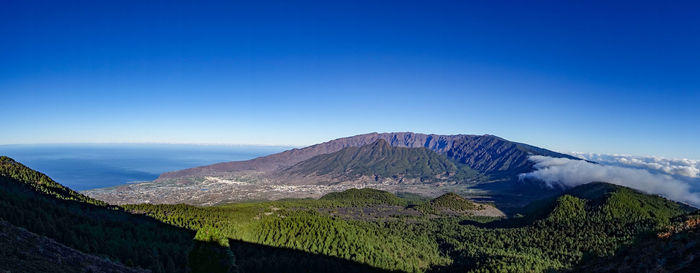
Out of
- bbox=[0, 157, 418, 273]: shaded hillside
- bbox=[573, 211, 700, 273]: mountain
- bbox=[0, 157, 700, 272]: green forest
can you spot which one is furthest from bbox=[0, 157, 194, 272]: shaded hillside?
bbox=[573, 211, 700, 273]: mountain

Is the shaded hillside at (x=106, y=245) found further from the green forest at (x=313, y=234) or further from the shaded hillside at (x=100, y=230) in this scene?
the green forest at (x=313, y=234)

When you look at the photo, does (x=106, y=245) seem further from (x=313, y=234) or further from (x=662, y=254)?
(x=662, y=254)

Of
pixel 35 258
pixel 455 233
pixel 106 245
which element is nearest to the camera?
pixel 35 258

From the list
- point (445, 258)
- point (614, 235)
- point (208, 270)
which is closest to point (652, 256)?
point (208, 270)

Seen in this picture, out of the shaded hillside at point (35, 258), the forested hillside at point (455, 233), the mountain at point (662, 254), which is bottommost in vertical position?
the forested hillside at point (455, 233)

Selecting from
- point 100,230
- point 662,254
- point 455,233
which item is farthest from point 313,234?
point 662,254

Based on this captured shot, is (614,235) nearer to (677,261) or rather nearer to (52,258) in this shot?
(677,261)

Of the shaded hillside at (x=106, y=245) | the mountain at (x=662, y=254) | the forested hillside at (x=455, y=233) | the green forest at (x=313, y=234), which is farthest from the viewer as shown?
the forested hillside at (x=455, y=233)

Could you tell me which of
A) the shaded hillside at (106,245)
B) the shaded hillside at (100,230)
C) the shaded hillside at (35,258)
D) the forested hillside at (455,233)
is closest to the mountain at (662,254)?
the shaded hillside at (106,245)
